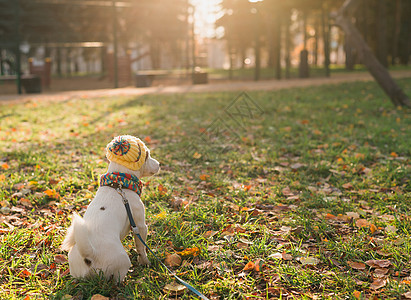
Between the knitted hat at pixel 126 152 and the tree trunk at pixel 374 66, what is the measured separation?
8343 mm

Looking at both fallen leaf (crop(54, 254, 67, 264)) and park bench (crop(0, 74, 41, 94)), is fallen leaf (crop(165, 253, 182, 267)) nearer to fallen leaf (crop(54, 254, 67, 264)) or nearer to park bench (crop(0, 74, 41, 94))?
fallen leaf (crop(54, 254, 67, 264))

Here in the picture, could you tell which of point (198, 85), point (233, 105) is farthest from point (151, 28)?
point (233, 105)

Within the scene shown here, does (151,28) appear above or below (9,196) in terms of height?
above

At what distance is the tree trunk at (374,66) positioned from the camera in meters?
9.30

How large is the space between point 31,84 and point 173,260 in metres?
13.4

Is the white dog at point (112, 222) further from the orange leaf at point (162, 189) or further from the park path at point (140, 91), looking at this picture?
the park path at point (140, 91)

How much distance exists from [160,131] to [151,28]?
69.1 ft

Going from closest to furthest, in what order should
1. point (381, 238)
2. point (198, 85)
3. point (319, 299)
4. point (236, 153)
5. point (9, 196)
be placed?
point (319, 299)
point (381, 238)
point (9, 196)
point (236, 153)
point (198, 85)

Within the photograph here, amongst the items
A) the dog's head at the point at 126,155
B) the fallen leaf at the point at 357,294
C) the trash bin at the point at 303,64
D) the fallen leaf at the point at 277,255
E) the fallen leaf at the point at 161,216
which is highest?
the trash bin at the point at 303,64

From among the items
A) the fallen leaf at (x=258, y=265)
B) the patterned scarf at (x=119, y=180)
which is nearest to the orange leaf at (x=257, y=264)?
the fallen leaf at (x=258, y=265)

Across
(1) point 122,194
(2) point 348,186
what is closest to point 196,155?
(2) point 348,186

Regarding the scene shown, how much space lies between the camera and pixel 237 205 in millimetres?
3682

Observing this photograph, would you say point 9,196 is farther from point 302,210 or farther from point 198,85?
point 198,85

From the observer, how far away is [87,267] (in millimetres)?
2295
